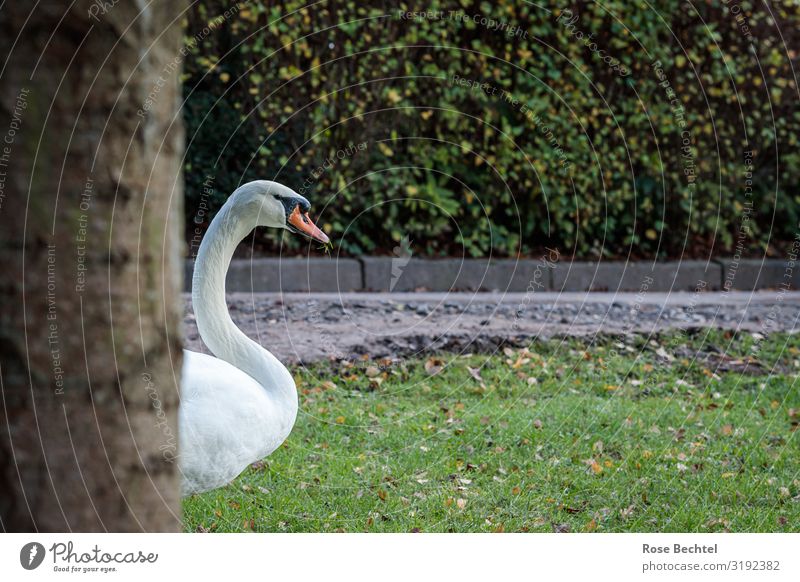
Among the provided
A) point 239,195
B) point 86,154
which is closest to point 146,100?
point 86,154

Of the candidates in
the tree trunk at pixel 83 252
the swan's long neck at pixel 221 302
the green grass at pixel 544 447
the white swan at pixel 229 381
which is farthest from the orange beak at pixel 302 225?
the tree trunk at pixel 83 252

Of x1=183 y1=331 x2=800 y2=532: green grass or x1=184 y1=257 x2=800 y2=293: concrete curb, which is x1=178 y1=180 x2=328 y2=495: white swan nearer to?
x1=183 y1=331 x2=800 y2=532: green grass

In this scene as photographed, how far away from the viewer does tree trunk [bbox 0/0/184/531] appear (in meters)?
1.77

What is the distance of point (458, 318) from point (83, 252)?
565 centimetres

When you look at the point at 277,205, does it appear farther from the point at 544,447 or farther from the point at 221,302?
the point at 544,447

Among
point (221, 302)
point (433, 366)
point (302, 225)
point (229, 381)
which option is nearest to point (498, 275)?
point (433, 366)

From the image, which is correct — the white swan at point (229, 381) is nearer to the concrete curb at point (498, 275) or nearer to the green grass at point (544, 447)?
the green grass at point (544, 447)

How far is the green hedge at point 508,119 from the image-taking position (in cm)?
858

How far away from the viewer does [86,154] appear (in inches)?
70.7

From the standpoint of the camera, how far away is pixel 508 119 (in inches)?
363

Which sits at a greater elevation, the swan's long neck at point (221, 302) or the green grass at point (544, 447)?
the swan's long neck at point (221, 302)

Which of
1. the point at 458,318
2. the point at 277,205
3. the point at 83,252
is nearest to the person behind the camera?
the point at 83,252

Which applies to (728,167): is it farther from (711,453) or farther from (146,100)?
(146,100)

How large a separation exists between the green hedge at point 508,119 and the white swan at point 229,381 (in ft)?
13.2
